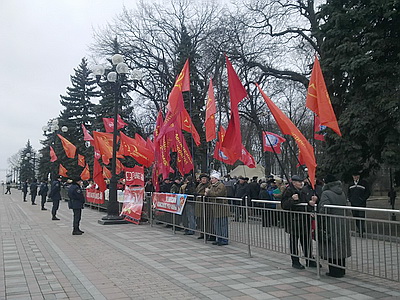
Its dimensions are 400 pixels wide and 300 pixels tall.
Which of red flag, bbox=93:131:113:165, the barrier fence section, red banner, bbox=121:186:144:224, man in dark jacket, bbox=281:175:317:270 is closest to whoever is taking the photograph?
the barrier fence section

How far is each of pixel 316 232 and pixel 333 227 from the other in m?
0.33

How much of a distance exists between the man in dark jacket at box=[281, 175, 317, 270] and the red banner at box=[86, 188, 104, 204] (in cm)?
1576

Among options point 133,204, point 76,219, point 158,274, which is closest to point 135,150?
point 133,204

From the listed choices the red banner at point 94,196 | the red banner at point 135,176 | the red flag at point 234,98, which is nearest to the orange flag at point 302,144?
the red flag at point 234,98

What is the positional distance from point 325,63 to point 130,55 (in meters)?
21.2

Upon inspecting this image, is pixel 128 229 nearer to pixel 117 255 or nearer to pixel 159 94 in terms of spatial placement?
pixel 117 255

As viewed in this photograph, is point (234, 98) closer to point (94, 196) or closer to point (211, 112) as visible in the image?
point (211, 112)

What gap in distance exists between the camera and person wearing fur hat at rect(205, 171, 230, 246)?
10438mm

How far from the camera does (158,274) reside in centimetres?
791

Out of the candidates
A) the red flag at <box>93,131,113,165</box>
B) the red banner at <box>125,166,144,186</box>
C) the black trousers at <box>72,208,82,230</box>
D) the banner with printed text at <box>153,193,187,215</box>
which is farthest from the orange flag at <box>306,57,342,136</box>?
the red flag at <box>93,131,113,165</box>

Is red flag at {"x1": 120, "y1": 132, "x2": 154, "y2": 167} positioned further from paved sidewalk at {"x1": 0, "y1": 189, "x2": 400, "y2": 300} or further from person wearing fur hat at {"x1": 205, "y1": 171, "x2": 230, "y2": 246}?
person wearing fur hat at {"x1": 205, "y1": 171, "x2": 230, "y2": 246}

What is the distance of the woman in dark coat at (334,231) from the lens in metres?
7.02

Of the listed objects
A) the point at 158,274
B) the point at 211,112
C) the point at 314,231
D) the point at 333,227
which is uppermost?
the point at 211,112

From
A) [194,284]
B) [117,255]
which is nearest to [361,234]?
[194,284]
